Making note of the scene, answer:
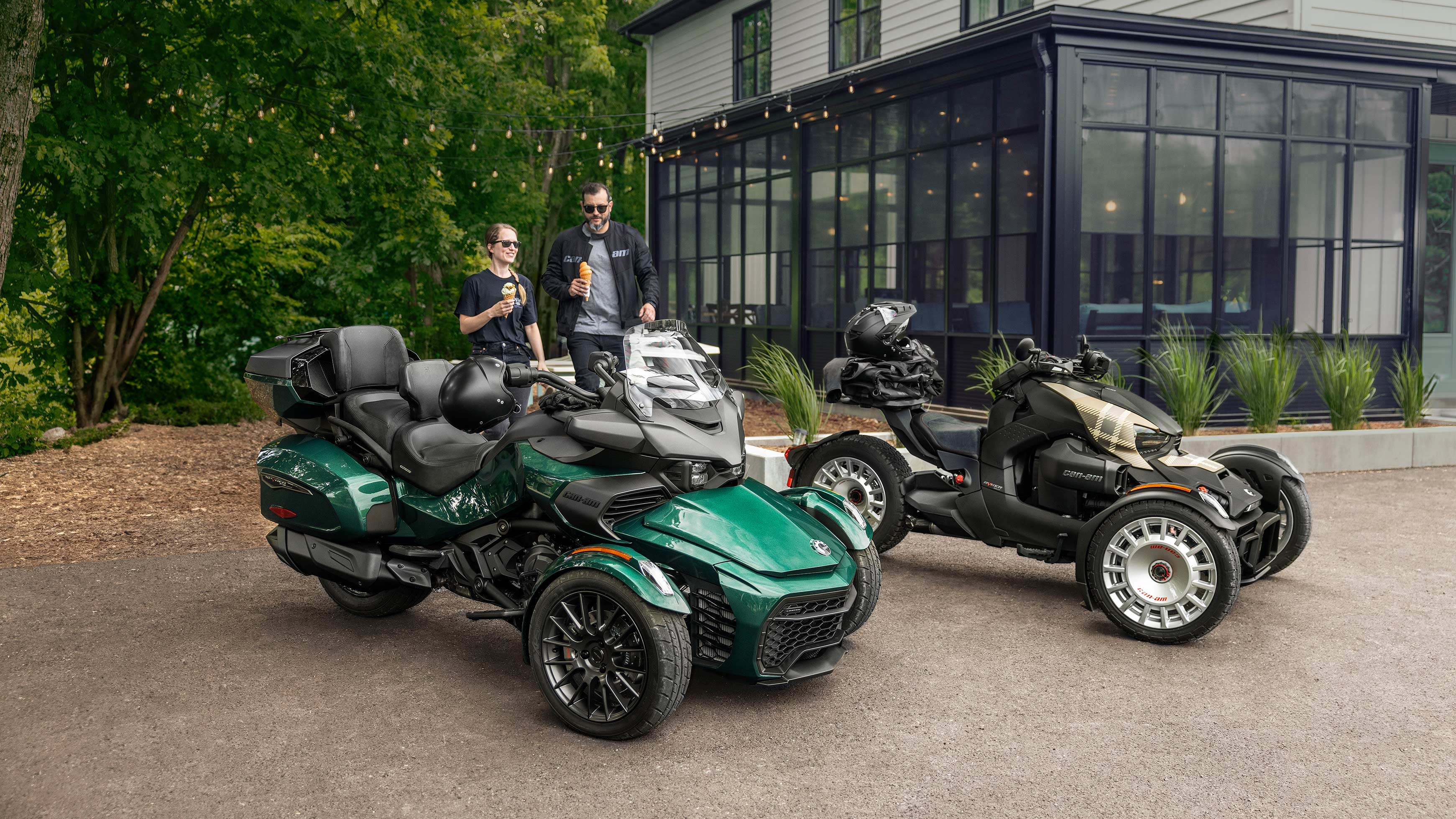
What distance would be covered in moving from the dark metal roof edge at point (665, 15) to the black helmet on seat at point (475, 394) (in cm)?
1822

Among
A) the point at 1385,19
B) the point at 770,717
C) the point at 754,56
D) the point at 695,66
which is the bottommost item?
the point at 770,717

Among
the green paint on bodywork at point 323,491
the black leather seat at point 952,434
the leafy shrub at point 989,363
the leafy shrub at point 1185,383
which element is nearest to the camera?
the green paint on bodywork at point 323,491

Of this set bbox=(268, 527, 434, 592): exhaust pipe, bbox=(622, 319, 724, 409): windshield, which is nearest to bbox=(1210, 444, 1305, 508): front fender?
bbox=(622, 319, 724, 409): windshield

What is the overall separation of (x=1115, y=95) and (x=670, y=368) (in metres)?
9.17

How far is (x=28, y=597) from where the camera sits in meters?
6.02

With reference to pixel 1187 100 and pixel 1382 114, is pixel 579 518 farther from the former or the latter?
pixel 1382 114

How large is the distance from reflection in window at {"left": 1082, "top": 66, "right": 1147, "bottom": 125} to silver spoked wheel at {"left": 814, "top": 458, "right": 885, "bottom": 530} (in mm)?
6781

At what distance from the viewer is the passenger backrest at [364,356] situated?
207 inches

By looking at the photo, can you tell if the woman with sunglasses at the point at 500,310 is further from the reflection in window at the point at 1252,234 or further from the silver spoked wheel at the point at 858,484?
the reflection in window at the point at 1252,234

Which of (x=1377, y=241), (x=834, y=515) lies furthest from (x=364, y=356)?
→ (x=1377, y=241)

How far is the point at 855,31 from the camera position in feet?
58.6

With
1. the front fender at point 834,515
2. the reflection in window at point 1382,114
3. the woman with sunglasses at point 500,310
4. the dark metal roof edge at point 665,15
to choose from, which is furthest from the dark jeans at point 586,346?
the dark metal roof edge at point 665,15

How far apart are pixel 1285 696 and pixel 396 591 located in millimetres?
3832

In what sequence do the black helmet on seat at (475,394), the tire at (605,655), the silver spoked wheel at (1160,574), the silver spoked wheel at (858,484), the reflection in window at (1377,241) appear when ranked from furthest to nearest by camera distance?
the reflection in window at (1377,241)
the silver spoked wheel at (858,484)
the silver spoked wheel at (1160,574)
the black helmet on seat at (475,394)
the tire at (605,655)
